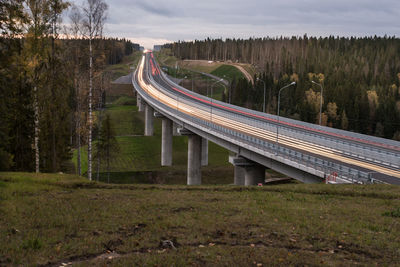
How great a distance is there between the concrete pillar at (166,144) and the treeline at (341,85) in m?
21.7

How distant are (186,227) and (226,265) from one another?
3.42 meters

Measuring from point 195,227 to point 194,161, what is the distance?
4840cm

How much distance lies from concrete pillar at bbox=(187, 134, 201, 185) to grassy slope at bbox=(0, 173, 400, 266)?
1597 inches

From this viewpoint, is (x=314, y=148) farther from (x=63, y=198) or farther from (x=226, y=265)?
(x=226, y=265)

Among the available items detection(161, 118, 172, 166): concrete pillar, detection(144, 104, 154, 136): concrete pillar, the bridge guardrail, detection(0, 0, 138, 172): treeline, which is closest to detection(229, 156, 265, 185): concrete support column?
the bridge guardrail

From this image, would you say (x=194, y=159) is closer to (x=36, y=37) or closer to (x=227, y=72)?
(x=36, y=37)

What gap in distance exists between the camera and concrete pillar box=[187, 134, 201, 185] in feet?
198

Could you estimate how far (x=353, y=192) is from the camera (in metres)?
19.9

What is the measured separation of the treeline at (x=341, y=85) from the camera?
89812 mm

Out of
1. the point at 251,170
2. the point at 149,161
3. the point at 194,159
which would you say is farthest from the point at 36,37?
the point at 149,161

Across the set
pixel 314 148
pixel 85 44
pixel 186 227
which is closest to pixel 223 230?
pixel 186 227

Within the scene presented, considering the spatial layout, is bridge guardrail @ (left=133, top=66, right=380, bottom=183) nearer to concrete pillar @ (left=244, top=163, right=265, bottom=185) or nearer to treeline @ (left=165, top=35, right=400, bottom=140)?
concrete pillar @ (left=244, top=163, right=265, bottom=185)

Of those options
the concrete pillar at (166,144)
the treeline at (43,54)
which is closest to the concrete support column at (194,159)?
the concrete pillar at (166,144)

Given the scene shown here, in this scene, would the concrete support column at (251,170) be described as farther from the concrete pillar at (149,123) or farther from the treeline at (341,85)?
the concrete pillar at (149,123)
